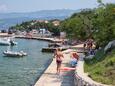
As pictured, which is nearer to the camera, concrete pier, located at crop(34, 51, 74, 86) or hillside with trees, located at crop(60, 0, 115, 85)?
hillside with trees, located at crop(60, 0, 115, 85)

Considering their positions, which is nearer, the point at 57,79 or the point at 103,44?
the point at 57,79

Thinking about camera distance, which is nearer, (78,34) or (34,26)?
(78,34)

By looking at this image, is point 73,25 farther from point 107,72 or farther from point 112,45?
point 107,72

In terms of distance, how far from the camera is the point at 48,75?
94.4 feet

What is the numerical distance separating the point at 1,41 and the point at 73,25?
2076 cm

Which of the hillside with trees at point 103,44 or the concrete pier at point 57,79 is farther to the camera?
the concrete pier at point 57,79

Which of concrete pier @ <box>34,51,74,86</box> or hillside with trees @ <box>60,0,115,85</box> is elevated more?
hillside with trees @ <box>60,0,115,85</box>

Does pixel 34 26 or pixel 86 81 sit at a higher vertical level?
pixel 86 81

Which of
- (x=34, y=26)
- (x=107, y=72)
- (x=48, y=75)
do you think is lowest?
(x=34, y=26)

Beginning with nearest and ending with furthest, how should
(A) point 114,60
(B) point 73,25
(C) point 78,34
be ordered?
(A) point 114,60, (C) point 78,34, (B) point 73,25

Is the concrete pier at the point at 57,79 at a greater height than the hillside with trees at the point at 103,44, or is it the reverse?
the hillside with trees at the point at 103,44

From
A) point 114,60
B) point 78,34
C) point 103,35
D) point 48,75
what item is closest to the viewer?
point 114,60

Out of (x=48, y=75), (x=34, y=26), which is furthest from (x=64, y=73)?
(x=34, y=26)

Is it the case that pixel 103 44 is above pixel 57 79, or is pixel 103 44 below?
above
